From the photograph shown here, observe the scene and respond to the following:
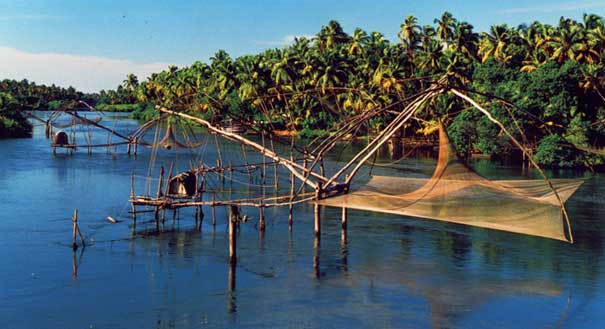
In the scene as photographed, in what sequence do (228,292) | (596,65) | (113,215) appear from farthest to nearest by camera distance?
(596,65), (113,215), (228,292)

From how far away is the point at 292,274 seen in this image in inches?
659

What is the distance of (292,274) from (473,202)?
4.94 m

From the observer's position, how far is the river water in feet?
45.6

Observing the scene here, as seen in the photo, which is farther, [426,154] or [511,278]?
[426,154]

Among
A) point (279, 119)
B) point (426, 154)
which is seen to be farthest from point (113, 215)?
point (279, 119)

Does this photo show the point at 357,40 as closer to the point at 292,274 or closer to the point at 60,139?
the point at 60,139

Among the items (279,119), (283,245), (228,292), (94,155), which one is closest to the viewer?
(228,292)

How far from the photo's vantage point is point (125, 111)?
123375mm

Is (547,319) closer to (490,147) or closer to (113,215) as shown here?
(113,215)

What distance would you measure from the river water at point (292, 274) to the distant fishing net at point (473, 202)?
2019 millimetres

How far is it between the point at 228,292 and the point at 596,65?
34672mm

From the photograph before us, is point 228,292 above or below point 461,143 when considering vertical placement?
below

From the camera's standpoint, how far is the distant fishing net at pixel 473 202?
45.0 ft

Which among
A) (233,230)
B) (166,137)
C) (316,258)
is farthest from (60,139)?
(233,230)
